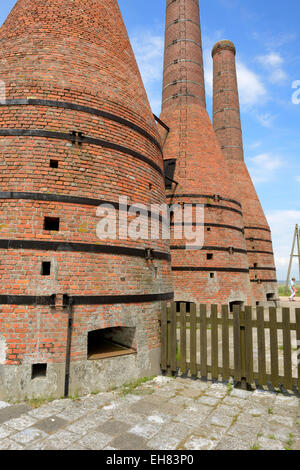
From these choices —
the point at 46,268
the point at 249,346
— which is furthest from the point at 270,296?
the point at 46,268

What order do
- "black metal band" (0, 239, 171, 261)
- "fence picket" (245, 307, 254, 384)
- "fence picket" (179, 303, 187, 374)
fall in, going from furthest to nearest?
"fence picket" (179, 303, 187, 374) < "fence picket" (245, 307, 254, 384) < "black metal band" (0, 239, 171, 261)

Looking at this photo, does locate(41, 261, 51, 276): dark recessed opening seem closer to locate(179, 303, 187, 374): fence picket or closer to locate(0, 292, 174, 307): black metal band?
locate(0, 292, 174, 307): black metal band

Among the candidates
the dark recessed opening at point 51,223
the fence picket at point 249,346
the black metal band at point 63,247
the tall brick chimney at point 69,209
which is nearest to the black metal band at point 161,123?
the tall brick chimney at point 69,209

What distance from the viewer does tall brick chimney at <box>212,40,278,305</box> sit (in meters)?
17.7

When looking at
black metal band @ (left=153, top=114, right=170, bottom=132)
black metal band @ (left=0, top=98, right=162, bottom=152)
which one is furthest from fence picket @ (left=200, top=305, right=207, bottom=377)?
black metal band @ (left=153, top=114, right=170, bottom=132)

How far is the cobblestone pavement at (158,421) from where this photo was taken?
3299mm

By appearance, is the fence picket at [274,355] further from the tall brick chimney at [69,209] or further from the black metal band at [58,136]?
the black metal band at [58,136]

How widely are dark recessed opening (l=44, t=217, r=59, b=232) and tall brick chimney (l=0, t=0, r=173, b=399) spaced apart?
2 centimetres

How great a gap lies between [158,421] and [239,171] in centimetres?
1806

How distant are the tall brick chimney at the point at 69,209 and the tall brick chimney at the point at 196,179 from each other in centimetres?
513

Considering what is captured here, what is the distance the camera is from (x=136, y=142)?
21.3 feet

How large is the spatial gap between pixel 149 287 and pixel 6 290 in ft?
9.01

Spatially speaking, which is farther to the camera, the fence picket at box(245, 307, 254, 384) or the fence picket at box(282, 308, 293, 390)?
the fence picket at box(245, 307, 254, 384)

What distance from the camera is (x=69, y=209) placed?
5.19 meters
